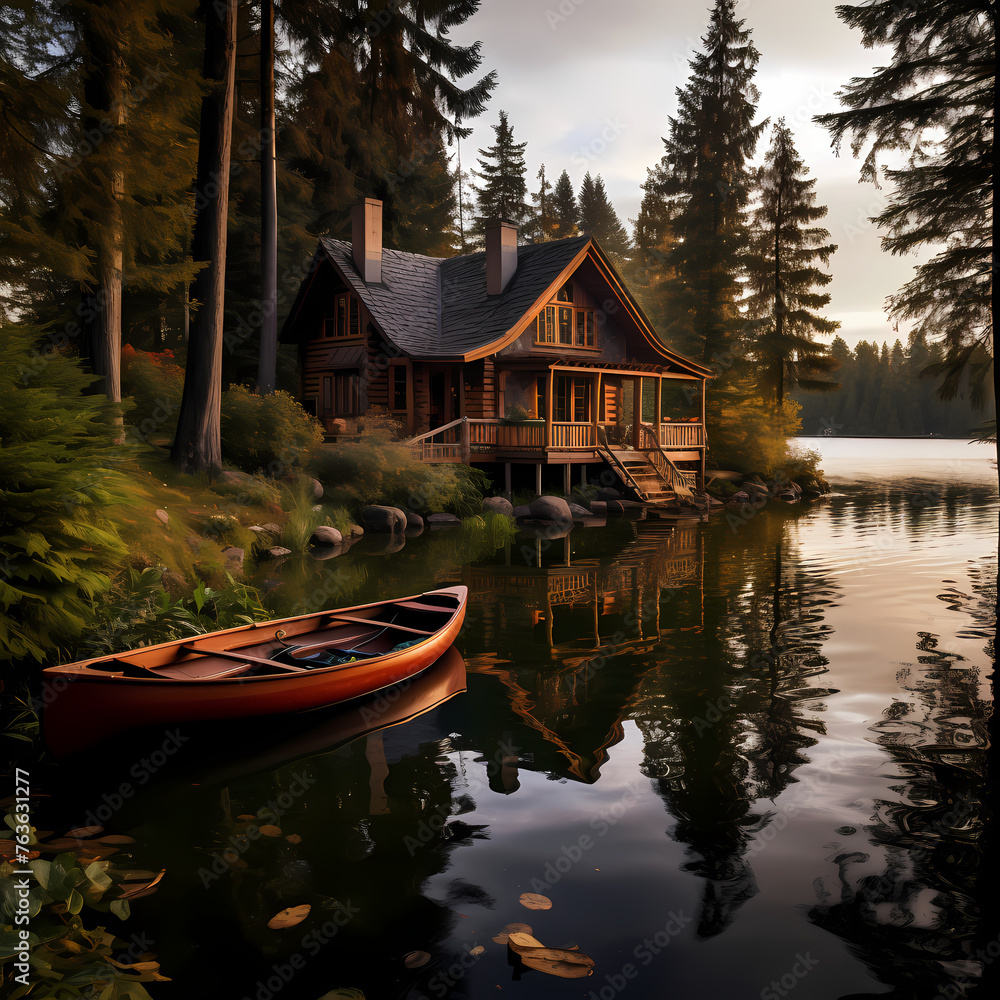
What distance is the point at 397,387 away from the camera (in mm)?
30188

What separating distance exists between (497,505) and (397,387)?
861cm

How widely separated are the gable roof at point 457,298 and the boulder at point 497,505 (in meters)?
4.89

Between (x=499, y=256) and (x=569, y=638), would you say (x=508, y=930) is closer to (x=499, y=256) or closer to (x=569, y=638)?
(x=569, y=638)

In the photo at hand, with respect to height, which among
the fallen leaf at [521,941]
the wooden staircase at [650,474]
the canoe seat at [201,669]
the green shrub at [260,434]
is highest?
the green shrub at [260,434]

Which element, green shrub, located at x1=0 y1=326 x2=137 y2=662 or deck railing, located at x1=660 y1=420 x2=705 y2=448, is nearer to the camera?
green shrub, located at x1=0 y1=326 x2=137 y2=662

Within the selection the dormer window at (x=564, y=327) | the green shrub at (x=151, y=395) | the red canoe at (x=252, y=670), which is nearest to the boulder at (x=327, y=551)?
the green shrub at (x=151, y=395)

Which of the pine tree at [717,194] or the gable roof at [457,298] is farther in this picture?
the pine tree at [717,194]

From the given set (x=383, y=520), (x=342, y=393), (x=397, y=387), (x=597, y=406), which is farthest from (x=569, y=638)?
(x=342, y=393)

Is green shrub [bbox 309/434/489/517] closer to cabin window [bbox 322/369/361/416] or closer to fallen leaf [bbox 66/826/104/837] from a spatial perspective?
cabin window [bbox 322/369/361/416]

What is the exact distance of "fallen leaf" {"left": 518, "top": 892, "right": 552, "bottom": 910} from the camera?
466 centimetres

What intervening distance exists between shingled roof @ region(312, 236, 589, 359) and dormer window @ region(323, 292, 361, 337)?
3.89 ft

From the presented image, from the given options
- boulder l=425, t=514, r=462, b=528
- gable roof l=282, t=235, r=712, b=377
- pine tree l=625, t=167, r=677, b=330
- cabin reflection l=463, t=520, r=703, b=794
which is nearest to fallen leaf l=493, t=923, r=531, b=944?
cabin reflection l=463, t=520, r=703, b=794

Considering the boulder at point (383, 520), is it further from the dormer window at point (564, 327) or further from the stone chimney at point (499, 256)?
the stone chimney at point (499, 256)

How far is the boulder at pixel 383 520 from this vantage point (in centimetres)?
2133
